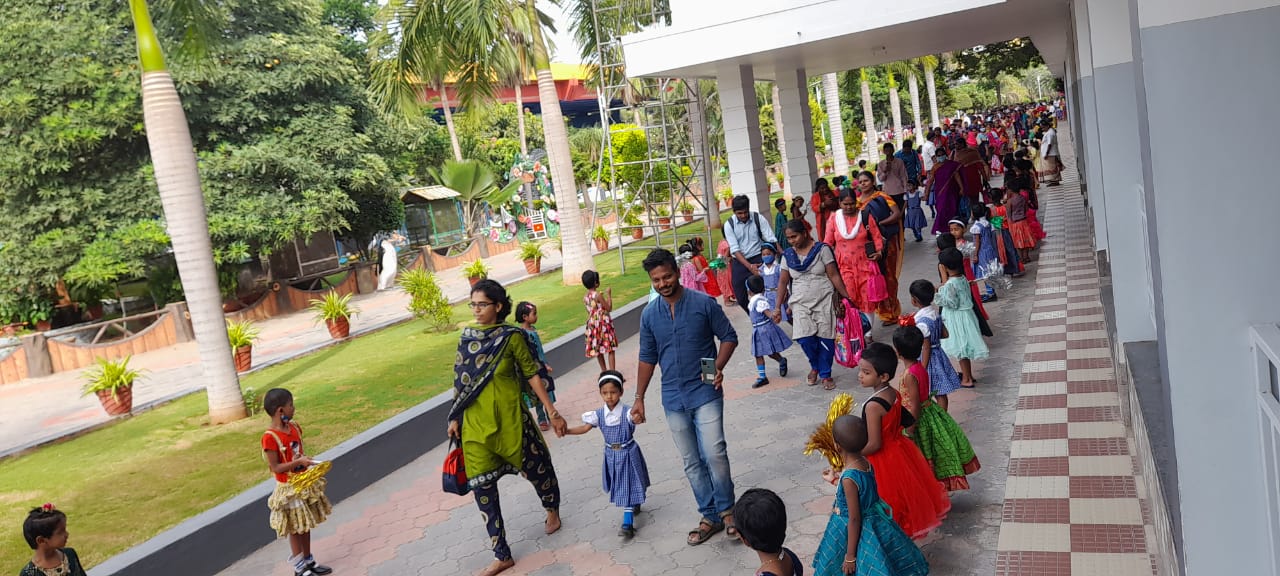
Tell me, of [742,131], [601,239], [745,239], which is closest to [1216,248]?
[745,239]

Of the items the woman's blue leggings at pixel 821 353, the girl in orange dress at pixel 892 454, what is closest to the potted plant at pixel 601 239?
the woman's blue leggings at pixel 821 353

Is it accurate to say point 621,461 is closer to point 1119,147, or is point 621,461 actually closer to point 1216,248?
point 1216,248

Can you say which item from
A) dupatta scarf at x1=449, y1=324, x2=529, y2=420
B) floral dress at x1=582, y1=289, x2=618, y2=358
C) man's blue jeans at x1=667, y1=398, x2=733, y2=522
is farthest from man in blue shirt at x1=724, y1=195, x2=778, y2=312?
dupatta scarf at x1=449, y1=324, x2=529, y2=420

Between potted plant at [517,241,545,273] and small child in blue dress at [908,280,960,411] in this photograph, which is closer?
small child in blue dress at [908,280,960,411]

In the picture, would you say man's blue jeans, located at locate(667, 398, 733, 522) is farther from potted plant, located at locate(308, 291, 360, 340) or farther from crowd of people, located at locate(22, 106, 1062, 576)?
potted plant, located at locate(308, 291, 360, 340)

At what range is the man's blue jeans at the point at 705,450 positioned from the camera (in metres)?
5.12

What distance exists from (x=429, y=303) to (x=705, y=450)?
34.0ft

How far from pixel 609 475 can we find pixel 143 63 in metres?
7.57

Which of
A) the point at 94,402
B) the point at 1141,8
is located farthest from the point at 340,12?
the point at 1141,8

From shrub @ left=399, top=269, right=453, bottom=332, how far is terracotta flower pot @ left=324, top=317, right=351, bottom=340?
1.22 meters

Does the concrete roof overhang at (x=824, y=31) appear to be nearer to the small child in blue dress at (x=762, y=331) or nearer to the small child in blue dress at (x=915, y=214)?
the small child in blue dress at (x=915, y=214)

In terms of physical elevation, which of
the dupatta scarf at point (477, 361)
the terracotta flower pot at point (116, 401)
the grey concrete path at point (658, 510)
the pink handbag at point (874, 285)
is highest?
the dupatta scarf at point (477, 361)

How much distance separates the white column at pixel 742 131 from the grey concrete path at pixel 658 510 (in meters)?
6.37

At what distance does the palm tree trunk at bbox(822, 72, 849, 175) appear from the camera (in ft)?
92.9
